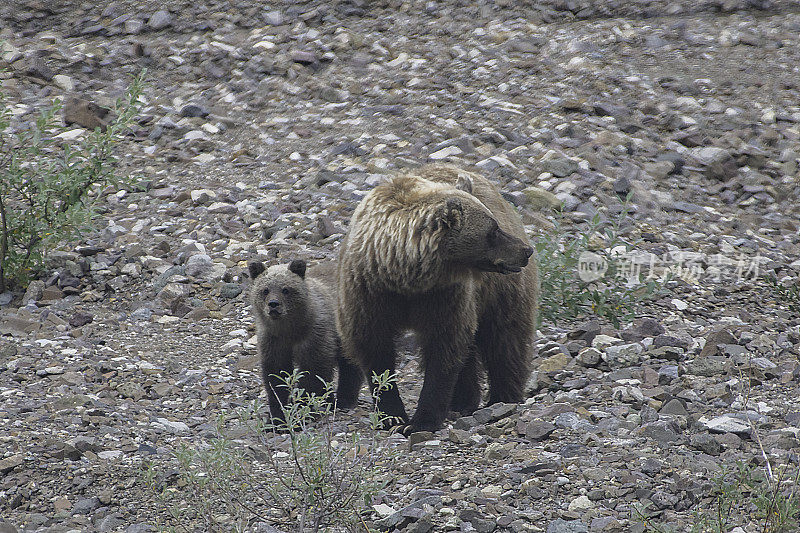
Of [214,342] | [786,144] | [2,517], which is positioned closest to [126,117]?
[214,342]

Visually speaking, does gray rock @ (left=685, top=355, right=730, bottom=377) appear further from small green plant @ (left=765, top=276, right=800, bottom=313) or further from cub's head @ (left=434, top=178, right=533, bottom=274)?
small green plant @ (left=765, top=276, right=800, bottom=313)

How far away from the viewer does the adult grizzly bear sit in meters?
5.07

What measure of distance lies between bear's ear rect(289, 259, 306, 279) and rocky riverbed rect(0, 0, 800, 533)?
81 centimetres

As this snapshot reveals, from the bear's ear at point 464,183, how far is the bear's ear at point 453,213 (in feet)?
1.29

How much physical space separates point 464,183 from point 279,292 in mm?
1438

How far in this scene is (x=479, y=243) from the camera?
16.7 ft

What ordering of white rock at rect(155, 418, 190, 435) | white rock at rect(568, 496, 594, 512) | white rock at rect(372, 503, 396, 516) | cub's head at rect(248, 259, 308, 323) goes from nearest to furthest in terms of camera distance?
white rock at rect(568, 496, 594, 512)
white rock at rect(372, 503, 396, 516)
white rock at rect(155, 418, 190, 435)
cub's head at rect(248, 259, 308, 323)

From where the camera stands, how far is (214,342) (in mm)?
6664

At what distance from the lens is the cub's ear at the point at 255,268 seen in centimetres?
612

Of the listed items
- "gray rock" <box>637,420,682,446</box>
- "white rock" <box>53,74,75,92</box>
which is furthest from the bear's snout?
"white rock" <box>53,74,75,92</box>

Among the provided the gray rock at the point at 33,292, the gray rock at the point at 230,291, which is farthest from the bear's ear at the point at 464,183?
the gray rock at the point at 33,292

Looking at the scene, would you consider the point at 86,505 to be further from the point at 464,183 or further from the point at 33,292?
the point at 33,292

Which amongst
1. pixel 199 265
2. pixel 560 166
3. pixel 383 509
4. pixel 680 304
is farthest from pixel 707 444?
pixel 560 166

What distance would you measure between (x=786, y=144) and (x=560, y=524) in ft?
23.1
